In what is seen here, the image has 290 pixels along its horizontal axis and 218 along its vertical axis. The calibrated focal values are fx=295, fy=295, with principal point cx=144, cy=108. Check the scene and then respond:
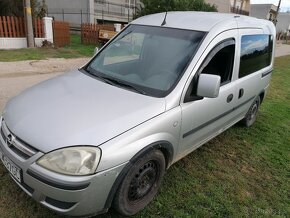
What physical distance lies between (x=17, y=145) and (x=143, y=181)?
118 centimetres

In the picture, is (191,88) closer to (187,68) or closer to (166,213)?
(187,68)

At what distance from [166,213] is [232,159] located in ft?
5.26

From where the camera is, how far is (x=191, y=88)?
3.01 m

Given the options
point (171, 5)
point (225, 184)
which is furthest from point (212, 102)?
point (171, 5)

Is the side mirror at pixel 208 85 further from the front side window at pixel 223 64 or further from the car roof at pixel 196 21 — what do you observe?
the car roof at pixel 196 21

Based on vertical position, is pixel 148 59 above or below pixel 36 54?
above

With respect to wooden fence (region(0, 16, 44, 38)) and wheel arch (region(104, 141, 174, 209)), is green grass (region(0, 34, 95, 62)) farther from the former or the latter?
wheel arch (region(104, 141, 174, 209))

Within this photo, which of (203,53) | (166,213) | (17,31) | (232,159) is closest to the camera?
(166,213)

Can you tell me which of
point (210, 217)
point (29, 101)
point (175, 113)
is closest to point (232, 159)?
point (210, 217)

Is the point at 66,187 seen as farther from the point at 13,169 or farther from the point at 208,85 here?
the point at 208,85

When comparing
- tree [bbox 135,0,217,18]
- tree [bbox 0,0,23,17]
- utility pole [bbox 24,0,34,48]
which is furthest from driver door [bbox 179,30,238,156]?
tree [bbox 135,0,217,18]

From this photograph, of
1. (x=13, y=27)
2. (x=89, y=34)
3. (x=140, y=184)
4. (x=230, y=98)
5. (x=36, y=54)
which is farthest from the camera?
(x=89, y=34)

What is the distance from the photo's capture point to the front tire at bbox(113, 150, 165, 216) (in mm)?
2541

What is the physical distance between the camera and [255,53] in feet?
14.3
